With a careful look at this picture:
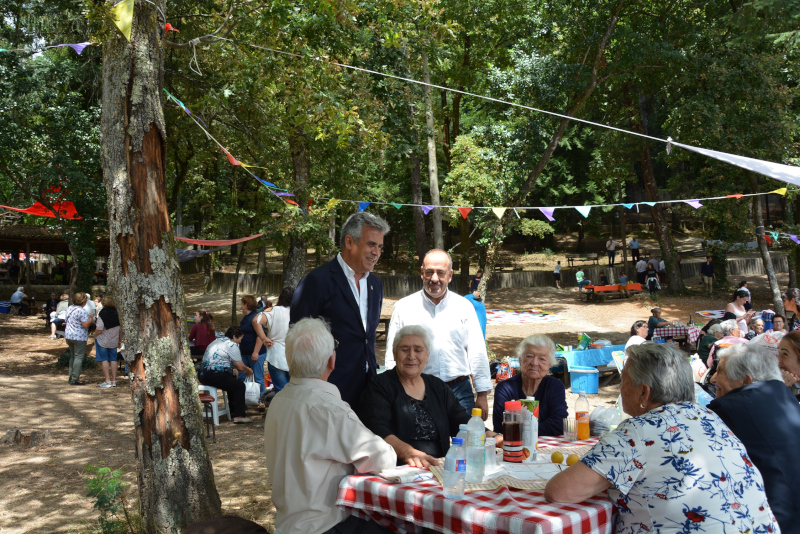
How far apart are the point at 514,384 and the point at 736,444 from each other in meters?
1.63

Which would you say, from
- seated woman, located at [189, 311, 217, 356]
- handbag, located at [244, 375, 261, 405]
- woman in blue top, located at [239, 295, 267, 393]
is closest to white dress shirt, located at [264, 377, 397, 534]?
woman in blue top, located at [239, 295, 267, 393]

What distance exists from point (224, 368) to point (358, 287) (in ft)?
14.2

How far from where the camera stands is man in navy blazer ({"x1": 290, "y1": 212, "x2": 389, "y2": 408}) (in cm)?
327

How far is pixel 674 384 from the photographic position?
88.2 inches

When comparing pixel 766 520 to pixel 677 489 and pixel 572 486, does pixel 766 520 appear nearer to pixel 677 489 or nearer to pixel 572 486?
pixel 677 489

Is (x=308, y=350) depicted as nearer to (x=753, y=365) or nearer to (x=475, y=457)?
(x=475, y=457)

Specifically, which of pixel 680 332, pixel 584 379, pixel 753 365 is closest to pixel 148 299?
pixel 753 365

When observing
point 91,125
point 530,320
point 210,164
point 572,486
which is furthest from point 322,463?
point 210,164

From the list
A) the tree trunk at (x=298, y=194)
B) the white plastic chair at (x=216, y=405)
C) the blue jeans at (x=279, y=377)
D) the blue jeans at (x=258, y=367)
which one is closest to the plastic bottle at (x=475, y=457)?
the blue jeans at (x=279, y=377)

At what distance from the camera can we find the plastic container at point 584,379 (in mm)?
Result: 9047

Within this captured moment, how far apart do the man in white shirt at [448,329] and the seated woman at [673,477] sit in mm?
1814

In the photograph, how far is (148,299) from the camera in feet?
12.1

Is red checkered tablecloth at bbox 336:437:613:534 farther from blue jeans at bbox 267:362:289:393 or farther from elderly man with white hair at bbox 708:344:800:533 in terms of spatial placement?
blue jeans at bbox 267:362:289:393

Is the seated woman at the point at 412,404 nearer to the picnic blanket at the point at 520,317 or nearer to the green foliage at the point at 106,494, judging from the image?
the green foliage at the point at 106,494
